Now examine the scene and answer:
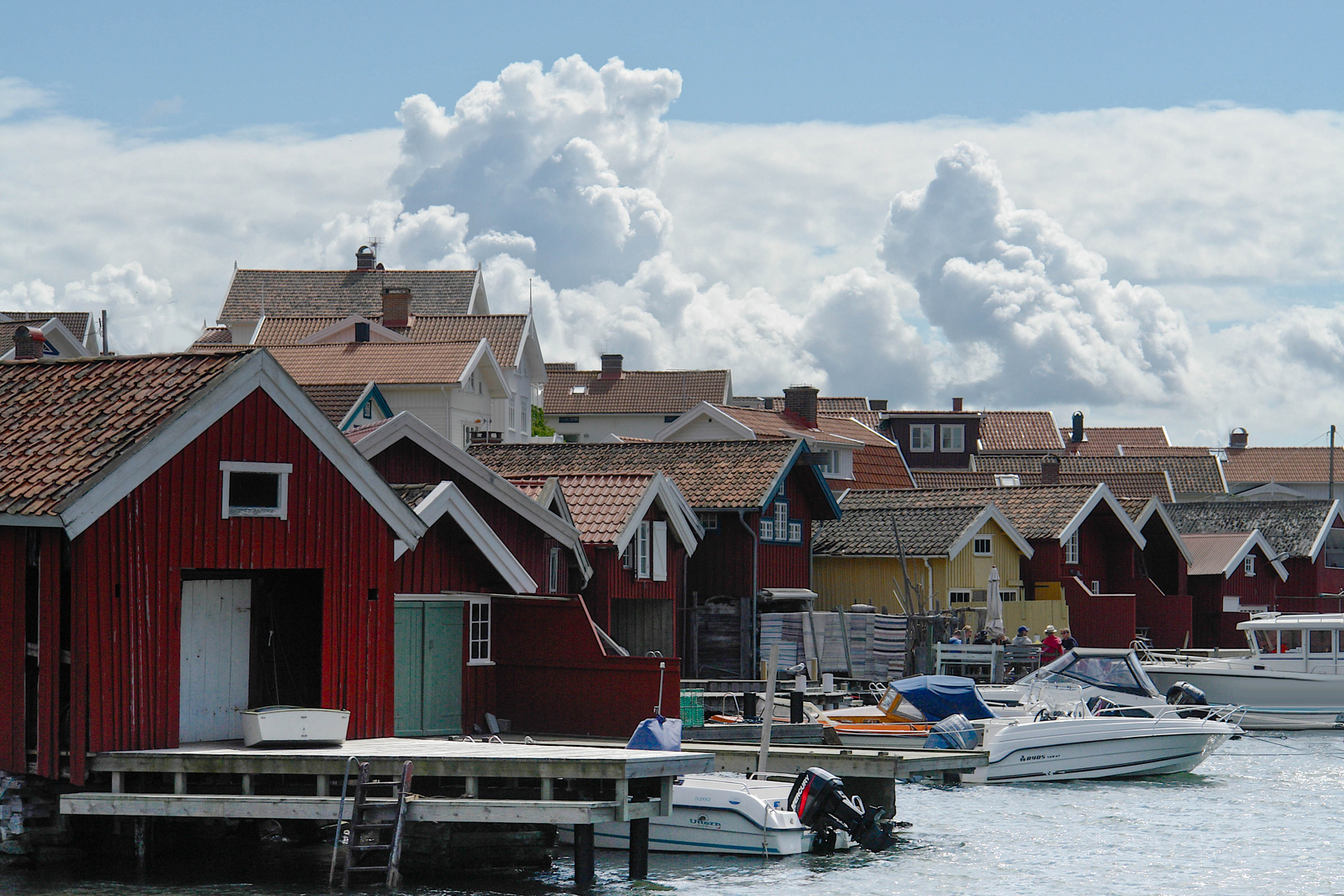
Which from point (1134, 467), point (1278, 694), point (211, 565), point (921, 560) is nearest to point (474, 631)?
point (211, 565)

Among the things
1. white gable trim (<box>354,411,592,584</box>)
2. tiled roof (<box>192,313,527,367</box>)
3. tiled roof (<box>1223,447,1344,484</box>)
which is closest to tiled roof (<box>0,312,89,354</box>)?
tiled roof (<box>192,313,527,367</box>)

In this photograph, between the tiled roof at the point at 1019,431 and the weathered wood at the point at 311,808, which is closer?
the weathered wood at the point at 311,808

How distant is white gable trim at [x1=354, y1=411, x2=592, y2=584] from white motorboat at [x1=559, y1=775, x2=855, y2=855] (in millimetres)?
7211

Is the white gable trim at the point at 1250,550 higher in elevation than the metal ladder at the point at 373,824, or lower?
higher

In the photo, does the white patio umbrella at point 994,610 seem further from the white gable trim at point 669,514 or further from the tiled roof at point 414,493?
the tiled roof at point 414,493

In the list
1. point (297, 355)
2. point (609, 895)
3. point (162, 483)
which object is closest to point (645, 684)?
point (609, 895)

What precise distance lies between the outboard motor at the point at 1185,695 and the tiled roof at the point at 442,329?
32.1 metres

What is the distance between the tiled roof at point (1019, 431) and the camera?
94062 millimetres

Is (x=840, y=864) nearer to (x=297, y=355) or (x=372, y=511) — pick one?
(x=372, y=511)

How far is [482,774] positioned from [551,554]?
11567mm

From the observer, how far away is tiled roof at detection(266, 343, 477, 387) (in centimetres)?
5644

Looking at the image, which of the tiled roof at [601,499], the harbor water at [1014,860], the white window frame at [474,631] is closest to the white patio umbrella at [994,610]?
the harbor water at [1014,860]

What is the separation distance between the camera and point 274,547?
20641 mm

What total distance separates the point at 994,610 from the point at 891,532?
14.6ft
